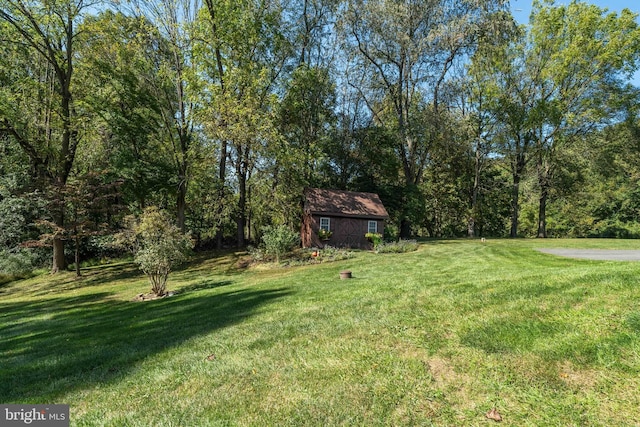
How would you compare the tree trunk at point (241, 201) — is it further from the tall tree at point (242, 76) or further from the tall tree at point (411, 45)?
the tall tree at point (411, 45)

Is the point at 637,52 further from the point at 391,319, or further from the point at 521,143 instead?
the point at 391,319

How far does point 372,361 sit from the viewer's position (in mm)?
3621

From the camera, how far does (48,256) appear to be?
20.5 metres

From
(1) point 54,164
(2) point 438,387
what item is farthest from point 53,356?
(1) point 54,164

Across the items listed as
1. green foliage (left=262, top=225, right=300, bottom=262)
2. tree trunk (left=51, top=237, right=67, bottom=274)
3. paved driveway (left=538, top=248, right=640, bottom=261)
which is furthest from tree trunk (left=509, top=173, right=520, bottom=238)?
tree trunk (left=51, top=237, right=67, bottom=274)

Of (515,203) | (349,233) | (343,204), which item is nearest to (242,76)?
(343,204)

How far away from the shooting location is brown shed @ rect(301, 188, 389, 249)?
2030cm

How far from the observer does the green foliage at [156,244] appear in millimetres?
10492

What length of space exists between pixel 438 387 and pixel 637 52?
33442 millimetres

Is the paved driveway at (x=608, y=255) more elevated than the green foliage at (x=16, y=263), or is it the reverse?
the paved driveway at (x=608, y=255)

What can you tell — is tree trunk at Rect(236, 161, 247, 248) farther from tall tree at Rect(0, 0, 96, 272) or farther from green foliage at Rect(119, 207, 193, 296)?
green foliage at Rect(119, 207, 193, 296)

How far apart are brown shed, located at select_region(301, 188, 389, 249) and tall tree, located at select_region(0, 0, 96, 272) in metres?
13.4

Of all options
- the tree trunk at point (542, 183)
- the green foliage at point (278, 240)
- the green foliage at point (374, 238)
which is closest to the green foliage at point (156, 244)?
the green foliage at point (278, 240)

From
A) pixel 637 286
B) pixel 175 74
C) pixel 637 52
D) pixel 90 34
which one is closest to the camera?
pixel 637 286
